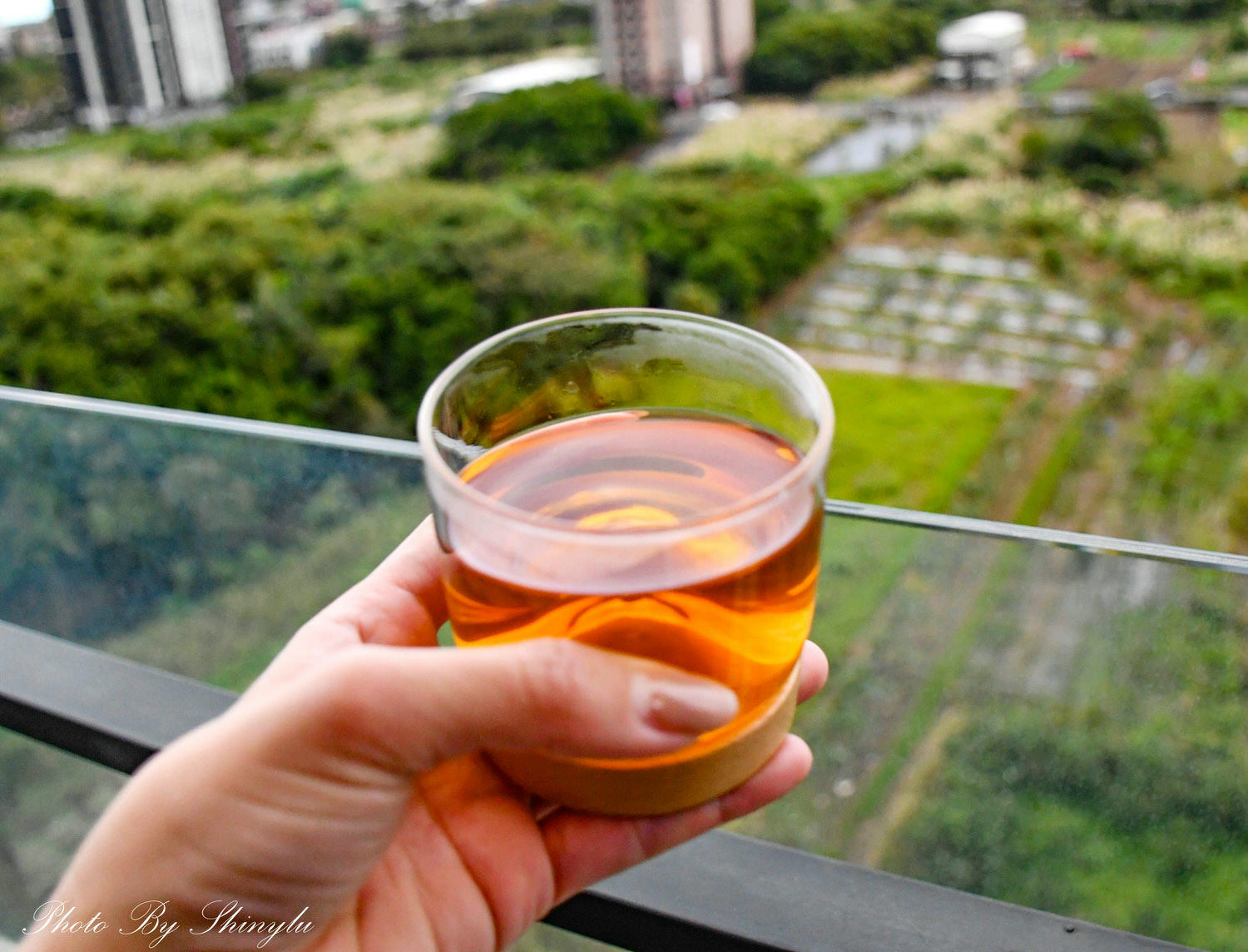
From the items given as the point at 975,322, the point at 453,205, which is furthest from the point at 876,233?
the point at 453,205

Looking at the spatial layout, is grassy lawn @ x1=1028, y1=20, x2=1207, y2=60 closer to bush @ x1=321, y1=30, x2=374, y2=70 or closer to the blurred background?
the blurred background

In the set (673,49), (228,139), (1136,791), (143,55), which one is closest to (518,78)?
(673,49)

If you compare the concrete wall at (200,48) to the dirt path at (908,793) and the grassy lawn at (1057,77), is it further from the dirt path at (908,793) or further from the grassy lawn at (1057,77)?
the dirt path at (908,793)

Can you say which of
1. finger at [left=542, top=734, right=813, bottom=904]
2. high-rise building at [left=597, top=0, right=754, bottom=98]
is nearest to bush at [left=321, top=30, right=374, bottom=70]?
high-rise building at [left=597, top=0, right=754, bottom=98]

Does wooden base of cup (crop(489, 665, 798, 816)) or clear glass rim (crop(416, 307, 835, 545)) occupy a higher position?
clear glass rim (crop(416, 307, 835, 545))

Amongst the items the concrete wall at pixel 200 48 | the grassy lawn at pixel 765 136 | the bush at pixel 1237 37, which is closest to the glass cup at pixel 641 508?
the grassy lawn at pixel 765 136

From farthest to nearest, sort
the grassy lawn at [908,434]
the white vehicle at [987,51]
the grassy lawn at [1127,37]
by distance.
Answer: the white vehicle at [987,51] → the grassy lawn at [1127,37] → the grassy lawn at [908,434]
